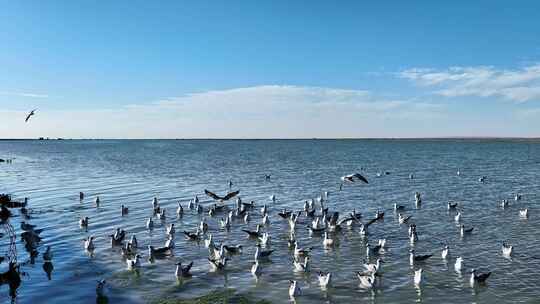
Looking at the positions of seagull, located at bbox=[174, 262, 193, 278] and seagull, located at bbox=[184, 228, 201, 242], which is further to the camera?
seagull, located at bbox=[184, 228, 201, 242]

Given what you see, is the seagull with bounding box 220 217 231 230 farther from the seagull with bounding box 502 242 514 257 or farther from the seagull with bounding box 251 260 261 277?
the seagull with bounding box 502 242 514 257

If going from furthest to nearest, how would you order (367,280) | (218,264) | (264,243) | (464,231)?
(464,231) → (264,243) → (218,264) → (367,280)

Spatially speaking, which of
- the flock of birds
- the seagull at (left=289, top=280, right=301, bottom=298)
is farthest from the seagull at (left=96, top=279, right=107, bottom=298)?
the seagull at (left=289, top=280, right=301, bottom=298)

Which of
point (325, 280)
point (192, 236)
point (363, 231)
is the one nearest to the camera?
point (325, 280)

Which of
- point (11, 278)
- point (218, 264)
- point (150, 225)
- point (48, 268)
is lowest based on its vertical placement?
point (48, 268)

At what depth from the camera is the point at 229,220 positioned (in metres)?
28.2

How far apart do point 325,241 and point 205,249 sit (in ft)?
17.7

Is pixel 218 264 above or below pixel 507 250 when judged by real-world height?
below

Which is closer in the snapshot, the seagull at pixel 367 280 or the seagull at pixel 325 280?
the seagull at pixel 367 280

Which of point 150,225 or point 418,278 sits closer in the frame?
point 418,278

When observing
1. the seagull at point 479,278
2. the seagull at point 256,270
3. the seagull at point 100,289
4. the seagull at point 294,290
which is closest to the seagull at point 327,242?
the seagull at point 256,270

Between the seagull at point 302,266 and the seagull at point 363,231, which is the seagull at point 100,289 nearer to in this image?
the seagull at point 302,266

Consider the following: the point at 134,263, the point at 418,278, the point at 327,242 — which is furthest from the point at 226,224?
the point at 418,278

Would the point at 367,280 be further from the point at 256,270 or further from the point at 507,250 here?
the point at 507,250
